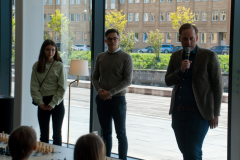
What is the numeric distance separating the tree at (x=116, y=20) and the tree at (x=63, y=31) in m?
0.82

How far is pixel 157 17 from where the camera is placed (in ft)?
14.0

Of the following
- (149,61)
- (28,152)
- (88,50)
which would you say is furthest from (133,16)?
(28,152)

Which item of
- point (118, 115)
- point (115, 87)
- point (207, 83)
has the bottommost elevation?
point (118, 115)

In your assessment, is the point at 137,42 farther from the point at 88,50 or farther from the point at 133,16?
the point at 88,50

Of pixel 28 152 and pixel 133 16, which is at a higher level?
pixel 133 16

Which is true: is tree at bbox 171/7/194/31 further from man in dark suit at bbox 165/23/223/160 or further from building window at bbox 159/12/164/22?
man in dark suit at bbox 165/23/223/160

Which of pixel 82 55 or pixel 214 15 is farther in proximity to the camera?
pixel 82 55

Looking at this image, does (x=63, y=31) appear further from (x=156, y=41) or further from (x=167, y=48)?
(x=167, y=48)

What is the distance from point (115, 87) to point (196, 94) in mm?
1115

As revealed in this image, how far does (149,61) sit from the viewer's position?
4449 millimetres

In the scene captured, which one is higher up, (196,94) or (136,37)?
(136,37)

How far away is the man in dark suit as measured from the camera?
2887 mm

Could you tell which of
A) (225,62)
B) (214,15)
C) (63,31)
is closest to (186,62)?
(225,62)

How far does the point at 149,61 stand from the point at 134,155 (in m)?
1.40
